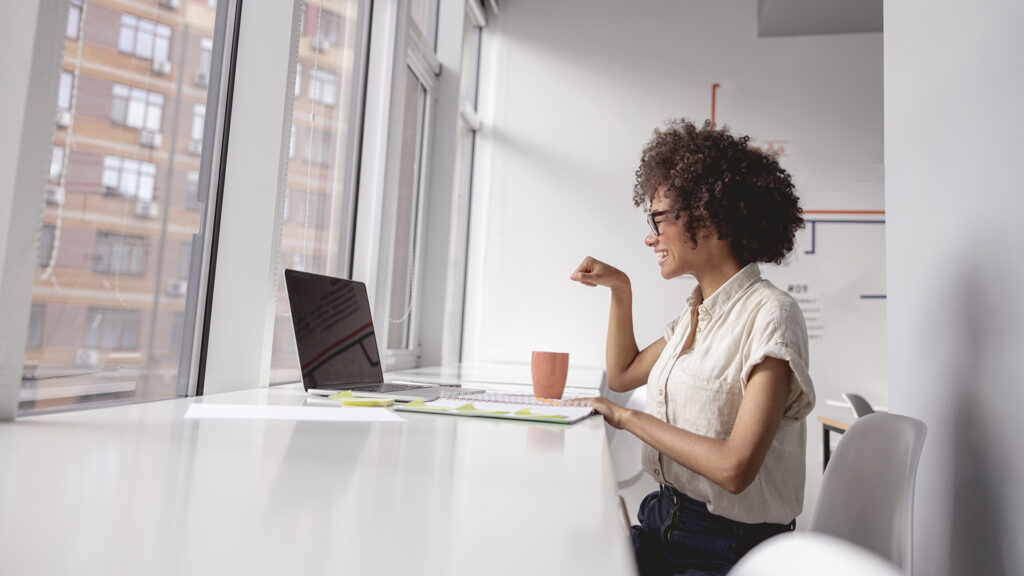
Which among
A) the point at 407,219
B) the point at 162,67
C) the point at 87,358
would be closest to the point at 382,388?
Result: the point at 87,358

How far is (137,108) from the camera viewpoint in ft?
4.00

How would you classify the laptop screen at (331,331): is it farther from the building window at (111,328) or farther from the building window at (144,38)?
the building window at (144,38)

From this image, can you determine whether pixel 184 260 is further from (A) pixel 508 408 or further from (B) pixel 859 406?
(B) pixel 859 406

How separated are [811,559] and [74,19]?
124 cm

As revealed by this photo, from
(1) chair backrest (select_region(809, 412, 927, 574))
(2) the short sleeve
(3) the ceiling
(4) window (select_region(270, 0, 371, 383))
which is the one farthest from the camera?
(3) the ceiling

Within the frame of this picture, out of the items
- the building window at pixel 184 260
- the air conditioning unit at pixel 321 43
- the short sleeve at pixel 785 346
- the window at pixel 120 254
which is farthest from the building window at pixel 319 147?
the short sleeve at pixel 785 346

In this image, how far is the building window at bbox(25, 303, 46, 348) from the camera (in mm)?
1022

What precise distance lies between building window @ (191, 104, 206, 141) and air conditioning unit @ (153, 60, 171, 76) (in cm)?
11

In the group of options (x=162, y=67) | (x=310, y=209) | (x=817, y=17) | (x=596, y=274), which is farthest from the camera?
(x=817, y=17)

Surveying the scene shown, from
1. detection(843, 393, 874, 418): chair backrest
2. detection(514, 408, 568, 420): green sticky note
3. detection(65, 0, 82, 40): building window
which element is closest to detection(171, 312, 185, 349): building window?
detection(65, 0, 82, 40): building window

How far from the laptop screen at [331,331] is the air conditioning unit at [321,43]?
75 cm

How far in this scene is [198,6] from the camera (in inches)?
55.3

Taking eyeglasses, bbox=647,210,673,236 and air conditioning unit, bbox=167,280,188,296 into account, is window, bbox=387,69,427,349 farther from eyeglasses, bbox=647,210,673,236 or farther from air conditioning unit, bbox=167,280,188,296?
eyeglasses, bbox=647,210,673,236

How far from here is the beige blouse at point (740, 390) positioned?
1063 millimetres
